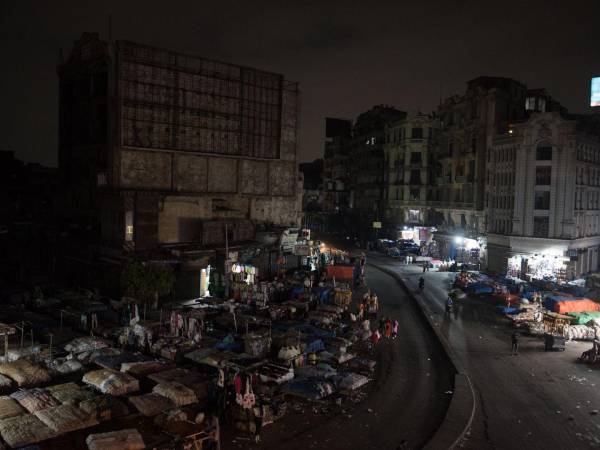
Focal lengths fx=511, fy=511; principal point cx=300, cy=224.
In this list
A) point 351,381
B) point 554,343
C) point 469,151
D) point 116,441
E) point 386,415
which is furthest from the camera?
point 469,151

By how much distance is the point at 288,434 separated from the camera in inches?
711

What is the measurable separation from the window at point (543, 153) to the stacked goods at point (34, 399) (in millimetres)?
49222

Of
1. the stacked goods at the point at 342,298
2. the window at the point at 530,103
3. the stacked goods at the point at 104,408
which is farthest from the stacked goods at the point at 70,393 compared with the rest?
the window at the point at 530,103

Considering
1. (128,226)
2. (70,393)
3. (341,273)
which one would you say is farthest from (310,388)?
(128,226)

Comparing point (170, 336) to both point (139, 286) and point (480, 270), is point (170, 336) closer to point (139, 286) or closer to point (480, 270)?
point (139, 286)

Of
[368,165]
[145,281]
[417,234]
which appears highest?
[368,165]

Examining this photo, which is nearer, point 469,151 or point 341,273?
point 341,273

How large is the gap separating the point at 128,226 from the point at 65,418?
26889 millimetres

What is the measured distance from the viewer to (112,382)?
20.3m

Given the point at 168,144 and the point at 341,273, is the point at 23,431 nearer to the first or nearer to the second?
the point at 341,273

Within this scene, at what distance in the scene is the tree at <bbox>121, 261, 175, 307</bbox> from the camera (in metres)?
36.6

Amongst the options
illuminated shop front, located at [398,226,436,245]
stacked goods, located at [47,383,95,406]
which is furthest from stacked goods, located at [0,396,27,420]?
illuminated shop front, located at [398,226,436,245]

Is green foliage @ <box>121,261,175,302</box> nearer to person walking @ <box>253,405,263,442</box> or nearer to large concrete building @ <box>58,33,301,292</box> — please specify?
large concrete building @ <box>58,33,301,292</box>

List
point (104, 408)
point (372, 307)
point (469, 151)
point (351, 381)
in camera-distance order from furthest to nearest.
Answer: point (469, 151) → point (372, 307) → point (351, 381) → point (104, 408)
